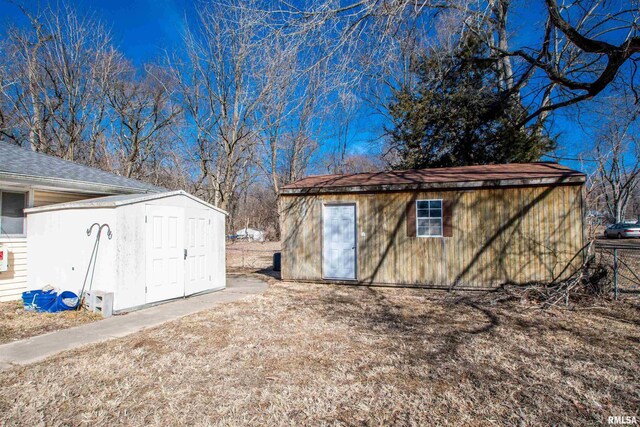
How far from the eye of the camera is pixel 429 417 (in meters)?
2.96

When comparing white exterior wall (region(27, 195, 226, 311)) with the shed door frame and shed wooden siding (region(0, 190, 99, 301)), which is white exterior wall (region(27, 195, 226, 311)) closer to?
shed wooden siding (region(0, 190, 99, 301))

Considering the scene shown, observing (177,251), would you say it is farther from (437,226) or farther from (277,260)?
(437,226)

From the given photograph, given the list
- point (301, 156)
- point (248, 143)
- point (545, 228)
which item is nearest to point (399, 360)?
point (545, 228)

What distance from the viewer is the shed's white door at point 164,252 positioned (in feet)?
23.1

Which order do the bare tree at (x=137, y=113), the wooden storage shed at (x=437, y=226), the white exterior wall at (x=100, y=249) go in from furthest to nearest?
the bare tree at (x=137, y=113)
the wooden storage shed at (x=437, y=226)
the white exterior wall at (x=100, y=249)

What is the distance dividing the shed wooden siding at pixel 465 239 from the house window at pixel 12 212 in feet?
20.0

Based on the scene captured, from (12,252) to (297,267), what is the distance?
6256mm

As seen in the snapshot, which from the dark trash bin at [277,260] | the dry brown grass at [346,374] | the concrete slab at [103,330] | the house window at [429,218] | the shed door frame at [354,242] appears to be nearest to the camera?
the dry brown grass at [346,374]

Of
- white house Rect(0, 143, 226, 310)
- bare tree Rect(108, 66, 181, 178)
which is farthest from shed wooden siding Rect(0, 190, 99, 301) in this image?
bare tree Rect(108, 66, 181, 178)

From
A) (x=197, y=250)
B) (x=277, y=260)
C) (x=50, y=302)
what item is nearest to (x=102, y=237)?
(x=50, y=302)

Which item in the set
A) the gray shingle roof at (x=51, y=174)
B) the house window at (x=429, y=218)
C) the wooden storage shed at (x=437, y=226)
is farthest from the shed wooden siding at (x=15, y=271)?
the house window at (x=429, y=218)

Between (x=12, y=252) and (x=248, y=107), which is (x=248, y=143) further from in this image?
(x=12, y=252)

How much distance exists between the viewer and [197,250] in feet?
26.8

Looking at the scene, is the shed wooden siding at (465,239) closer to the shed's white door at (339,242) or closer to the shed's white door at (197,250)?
the shed's white door at (339,242)
